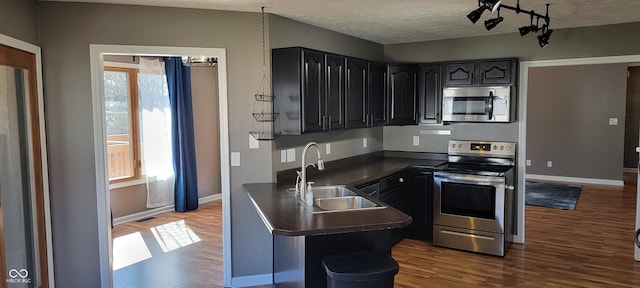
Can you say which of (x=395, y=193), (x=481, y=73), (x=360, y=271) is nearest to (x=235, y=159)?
(x=360, y=271)

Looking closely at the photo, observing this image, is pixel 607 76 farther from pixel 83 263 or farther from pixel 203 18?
pixel 83 263

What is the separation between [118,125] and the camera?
19.5 feet

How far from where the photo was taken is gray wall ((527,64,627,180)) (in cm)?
809

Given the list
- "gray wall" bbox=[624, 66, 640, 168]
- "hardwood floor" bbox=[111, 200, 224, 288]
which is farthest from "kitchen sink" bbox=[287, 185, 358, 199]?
"gray wall" bbox=[624, 66, 640, 168]

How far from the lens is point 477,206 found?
4582 mm

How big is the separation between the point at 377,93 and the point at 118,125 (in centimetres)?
351

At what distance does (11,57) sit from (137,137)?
3312 millimetres

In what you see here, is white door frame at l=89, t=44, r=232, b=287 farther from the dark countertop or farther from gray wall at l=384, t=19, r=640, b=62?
gray wall at l=384, t=19, r=640, b=62

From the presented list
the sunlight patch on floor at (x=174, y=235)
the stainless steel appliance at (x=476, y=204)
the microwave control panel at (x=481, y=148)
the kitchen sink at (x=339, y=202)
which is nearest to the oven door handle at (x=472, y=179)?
the stainless steel appliance at (x=476, y=204)

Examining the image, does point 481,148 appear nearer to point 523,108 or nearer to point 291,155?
point 523,108

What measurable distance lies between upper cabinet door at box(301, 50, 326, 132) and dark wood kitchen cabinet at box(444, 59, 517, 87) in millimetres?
1849

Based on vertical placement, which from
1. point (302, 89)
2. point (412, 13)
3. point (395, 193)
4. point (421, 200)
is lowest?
point (421, 200)

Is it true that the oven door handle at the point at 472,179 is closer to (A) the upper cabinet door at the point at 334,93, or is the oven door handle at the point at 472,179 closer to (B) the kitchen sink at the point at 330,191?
(A) the upper cabinet door at the point at 334,93

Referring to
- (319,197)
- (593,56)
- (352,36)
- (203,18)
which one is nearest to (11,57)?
(203,18)
